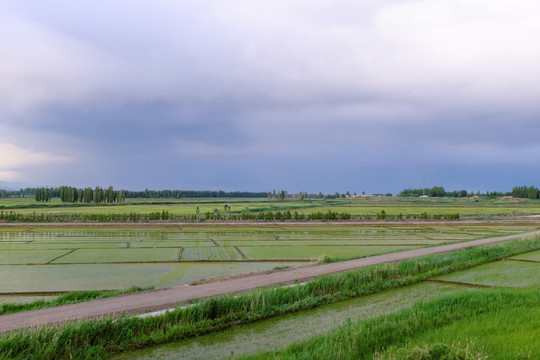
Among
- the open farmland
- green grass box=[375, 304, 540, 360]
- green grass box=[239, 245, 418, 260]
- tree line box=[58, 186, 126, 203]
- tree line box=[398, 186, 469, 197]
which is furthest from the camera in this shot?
tree line box=[398, 186, 469, 197]

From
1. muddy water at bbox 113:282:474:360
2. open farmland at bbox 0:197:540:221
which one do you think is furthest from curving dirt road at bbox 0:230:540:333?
open farmland at bbox 0:197:540:221

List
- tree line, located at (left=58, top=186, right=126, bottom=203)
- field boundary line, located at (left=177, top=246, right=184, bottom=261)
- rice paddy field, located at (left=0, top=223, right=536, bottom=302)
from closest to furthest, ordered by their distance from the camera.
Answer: rice paddy field, located at (left=0, top=223, right=536, bottom=302)
field boundary line, located at (left=177, top=246, right=184, bottom=261)
tree line, located at (left=58, top=186, right=126, bottom=203)

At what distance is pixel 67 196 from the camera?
8269cm

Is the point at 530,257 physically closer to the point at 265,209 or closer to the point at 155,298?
the point at 155,298

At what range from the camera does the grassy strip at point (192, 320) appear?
17.4 ft

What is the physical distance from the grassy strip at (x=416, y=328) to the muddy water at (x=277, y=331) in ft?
2.13

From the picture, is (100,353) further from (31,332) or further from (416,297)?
(416,297)

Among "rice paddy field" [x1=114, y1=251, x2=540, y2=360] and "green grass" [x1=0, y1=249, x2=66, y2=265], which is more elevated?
"rice paddy field" [x1=114, y1=251, x2=540, y2=360]

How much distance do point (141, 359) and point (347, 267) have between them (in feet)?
25.8

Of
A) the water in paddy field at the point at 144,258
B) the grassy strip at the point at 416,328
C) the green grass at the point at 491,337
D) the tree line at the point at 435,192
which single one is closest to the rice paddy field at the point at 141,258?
the water in paddy field at the point at 144,258

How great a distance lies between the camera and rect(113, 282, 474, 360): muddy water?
225 inches

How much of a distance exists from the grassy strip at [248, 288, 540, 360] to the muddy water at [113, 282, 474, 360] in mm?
650

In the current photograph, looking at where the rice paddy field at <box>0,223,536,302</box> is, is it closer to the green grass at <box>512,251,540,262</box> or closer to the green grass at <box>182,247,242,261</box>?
the green grass at <box>182,247,242,261</box>

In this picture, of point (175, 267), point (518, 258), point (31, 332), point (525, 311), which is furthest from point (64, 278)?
point (518, 258)
